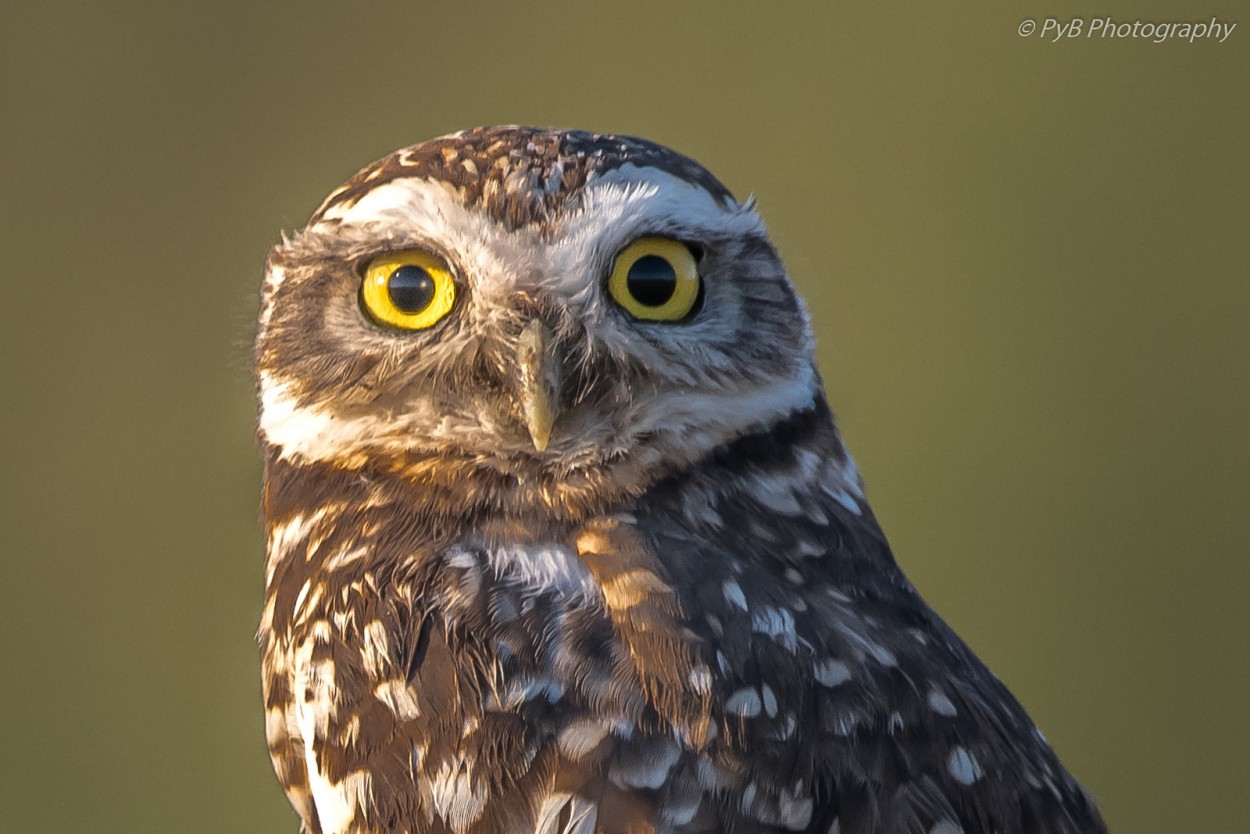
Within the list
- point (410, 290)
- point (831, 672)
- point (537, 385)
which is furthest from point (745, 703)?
point (410, 290)

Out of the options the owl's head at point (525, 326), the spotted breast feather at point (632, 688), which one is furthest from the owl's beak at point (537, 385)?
the spotted breast feather at point (632, 688)

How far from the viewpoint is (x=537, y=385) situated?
1.86 metres

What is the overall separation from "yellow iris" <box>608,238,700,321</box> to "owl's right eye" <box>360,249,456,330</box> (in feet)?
0.81

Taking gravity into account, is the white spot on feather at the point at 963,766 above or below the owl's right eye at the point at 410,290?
below

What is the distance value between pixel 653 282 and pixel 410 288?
364 mm

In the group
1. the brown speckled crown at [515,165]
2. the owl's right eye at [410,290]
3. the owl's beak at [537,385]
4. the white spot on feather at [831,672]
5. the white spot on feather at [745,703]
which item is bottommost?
the white spot on feather at [745,703]

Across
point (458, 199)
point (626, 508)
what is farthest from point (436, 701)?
point (458, 199)

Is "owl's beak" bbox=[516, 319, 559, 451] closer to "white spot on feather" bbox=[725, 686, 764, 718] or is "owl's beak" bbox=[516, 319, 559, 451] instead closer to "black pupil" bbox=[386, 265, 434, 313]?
"black pupil" bbox=[386, 265, 434, 313]

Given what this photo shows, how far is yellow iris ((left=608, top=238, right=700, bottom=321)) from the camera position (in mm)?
1985

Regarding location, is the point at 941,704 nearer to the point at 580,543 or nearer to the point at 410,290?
the point at 580,543

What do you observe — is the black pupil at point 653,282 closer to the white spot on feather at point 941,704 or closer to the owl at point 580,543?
the owl at point 580,543

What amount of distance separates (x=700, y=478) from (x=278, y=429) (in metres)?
0.69

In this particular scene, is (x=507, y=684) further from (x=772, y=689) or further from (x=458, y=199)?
(x=458, y=199)

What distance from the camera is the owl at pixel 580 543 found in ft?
5.41
